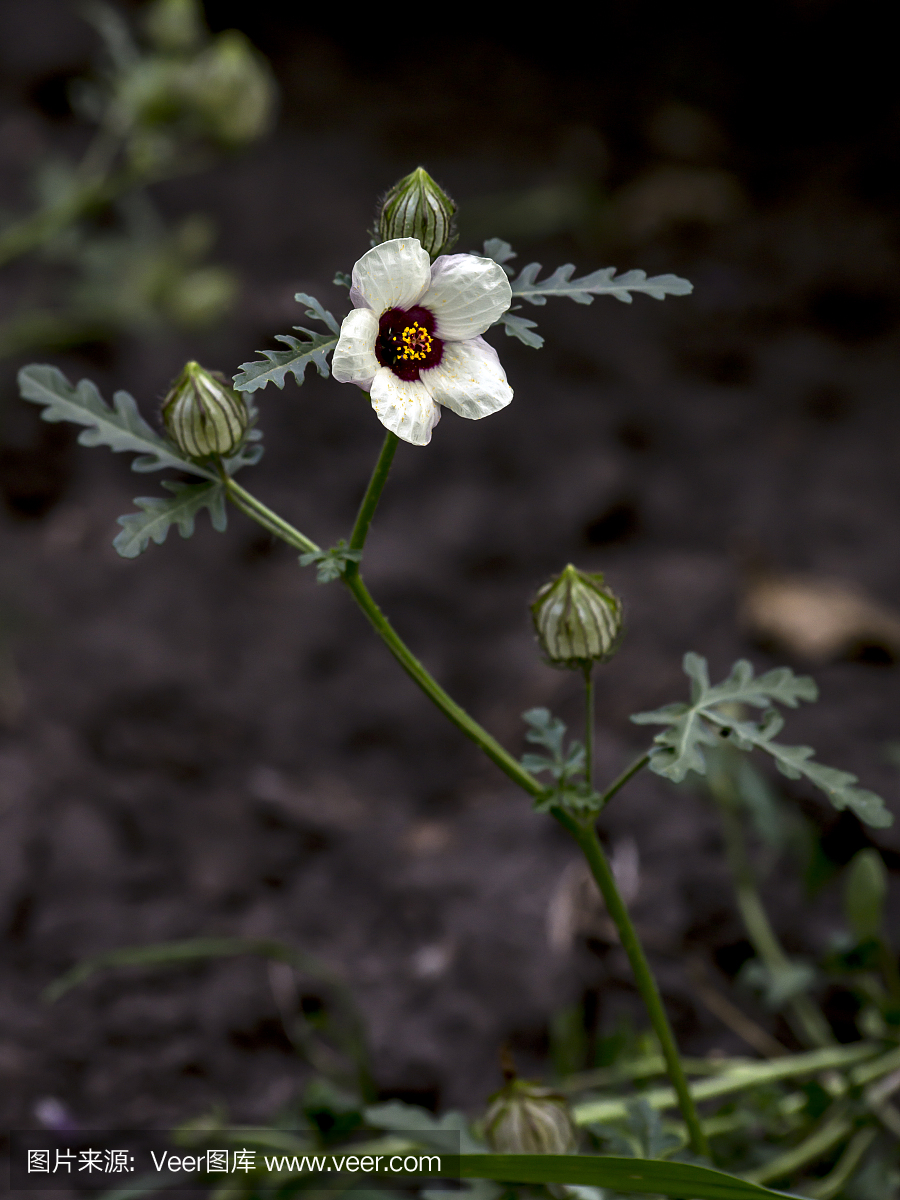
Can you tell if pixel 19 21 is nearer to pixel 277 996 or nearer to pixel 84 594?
pixel 84 594

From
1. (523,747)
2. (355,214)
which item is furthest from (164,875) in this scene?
(355,214)

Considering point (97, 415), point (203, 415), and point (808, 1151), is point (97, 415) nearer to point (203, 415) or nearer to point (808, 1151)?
point (203, 415)

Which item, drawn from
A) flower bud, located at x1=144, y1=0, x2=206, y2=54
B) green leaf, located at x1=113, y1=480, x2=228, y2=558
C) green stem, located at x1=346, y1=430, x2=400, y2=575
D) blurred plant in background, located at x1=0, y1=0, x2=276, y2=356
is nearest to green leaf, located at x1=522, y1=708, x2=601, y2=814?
green stem, located at x1=346, y1=430, x2=400, y2=575

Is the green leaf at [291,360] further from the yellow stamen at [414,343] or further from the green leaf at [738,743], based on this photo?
the green leaf at [738,743]

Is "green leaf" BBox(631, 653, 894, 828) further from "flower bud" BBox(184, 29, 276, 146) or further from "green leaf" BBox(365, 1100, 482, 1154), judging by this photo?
"flower bud" BBox(184, 29, 276, 146)

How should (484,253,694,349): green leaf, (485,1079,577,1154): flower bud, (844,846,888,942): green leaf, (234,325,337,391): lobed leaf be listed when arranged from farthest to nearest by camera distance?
1. (844,846,888,942): green leaf
2. (485,1079,577,1154): flower bud
3. (484,253,694,349): green leaf
4. (234,325,337,391): lobed leaf

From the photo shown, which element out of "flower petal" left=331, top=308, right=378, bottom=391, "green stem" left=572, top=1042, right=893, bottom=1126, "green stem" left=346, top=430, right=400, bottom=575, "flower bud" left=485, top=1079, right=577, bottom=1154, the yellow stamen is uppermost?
the yellow stamen

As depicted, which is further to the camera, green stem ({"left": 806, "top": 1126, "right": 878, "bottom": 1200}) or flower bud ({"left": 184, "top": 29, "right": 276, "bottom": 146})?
flower bud ({"left": 184, "top": 29, "right": 276, "bottom": 146})
